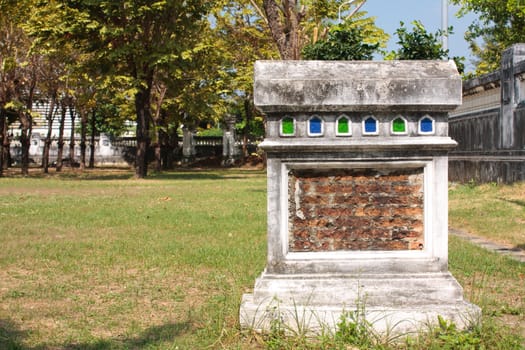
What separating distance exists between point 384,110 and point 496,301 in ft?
7.64

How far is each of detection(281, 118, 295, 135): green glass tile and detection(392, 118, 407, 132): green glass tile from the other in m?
0.76

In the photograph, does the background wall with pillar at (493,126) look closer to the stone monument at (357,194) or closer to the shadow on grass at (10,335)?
the stone monument at (357,194)

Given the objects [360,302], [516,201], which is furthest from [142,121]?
[360,302]

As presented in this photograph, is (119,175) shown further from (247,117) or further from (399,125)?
(399,125)

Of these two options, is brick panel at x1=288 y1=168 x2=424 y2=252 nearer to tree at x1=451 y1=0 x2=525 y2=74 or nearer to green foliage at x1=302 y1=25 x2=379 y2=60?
green foliage at x1=302 y1=25 x2=379 y2=60

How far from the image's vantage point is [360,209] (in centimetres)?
518

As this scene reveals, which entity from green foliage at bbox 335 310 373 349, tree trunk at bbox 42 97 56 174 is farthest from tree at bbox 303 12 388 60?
tree trunk at bbox 42 97 56 174

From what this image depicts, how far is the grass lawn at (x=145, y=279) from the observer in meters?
5.15

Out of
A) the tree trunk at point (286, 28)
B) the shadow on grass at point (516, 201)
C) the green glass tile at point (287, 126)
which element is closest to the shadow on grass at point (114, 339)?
the green glass tile at point (287, 126)

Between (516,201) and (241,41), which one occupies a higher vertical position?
(241,41)

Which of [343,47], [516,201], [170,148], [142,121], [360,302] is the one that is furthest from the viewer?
[170,148]

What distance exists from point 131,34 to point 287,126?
80.2ft

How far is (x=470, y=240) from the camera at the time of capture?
1036cm

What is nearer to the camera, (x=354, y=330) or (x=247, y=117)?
(x=354, y=330)
